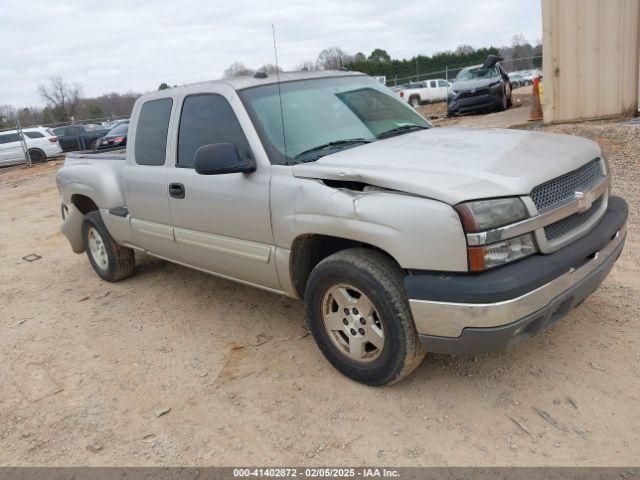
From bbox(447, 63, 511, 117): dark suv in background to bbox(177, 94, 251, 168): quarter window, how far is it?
587 inches

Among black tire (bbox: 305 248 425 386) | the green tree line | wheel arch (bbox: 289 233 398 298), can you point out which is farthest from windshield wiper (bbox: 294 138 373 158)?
the green tree line

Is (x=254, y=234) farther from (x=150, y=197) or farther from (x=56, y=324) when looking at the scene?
(x=56, y=324)

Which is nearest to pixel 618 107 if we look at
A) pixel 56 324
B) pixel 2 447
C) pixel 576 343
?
pixel 576 343

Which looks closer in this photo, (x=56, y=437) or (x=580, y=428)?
(x=580, y=428)

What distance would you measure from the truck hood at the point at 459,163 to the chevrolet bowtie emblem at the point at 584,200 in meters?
0.16

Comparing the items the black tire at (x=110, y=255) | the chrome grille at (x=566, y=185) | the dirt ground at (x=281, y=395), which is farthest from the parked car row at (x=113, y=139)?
the chrome grille at (x=566, y=185)

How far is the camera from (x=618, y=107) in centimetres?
951

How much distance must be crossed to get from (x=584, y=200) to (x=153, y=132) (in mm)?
3359

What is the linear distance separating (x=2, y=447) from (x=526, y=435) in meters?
2.91

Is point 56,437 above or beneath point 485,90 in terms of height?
beneath

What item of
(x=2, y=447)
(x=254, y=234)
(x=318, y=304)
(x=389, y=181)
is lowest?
(x=2, y=447)

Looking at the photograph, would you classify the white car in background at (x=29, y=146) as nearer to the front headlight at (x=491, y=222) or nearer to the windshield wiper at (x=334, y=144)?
the windshield wiper at (x=334, y=144)

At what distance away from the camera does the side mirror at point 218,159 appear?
3369 mm

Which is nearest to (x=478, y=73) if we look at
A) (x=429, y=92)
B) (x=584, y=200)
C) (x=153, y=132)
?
(x=429, y=92)
